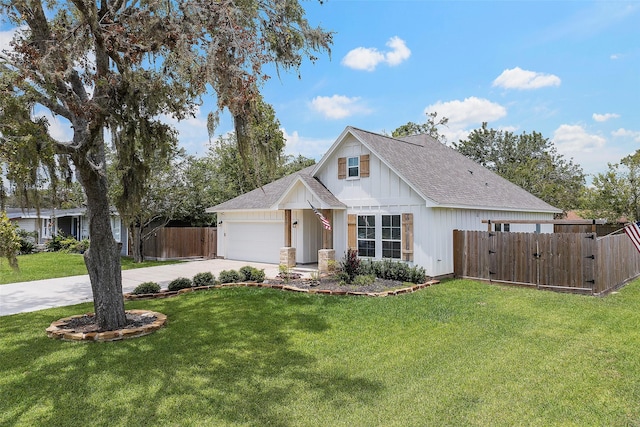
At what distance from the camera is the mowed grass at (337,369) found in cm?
401

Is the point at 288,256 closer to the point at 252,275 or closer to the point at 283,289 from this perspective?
the point at 252,275

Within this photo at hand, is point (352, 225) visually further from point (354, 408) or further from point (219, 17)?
point (354, 408)

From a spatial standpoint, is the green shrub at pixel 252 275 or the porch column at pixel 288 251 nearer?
the green shrub at pixel 252 275

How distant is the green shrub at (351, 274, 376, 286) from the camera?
11.4 metres

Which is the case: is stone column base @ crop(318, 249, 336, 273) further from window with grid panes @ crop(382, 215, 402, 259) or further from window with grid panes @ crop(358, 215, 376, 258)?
window with grid panes @ crop(382, 215, 402, 259)

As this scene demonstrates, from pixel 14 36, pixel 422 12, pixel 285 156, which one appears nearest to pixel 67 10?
pixel 14 36

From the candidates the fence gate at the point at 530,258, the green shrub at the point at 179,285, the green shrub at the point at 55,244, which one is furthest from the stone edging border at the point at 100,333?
the green shrub at the point at 55,244

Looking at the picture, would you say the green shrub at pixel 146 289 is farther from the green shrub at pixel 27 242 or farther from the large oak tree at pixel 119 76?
the green shrub at pixel 27 242

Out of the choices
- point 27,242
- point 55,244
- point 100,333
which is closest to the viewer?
point 100,333

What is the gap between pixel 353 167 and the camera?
14.6m

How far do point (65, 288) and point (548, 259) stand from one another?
14.2m

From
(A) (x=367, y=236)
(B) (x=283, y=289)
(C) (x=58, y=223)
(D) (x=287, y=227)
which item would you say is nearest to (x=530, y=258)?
(A) (x=367, y=236)

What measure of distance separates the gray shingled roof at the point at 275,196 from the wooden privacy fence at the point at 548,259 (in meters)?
4.74

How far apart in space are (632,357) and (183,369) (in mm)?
6386
